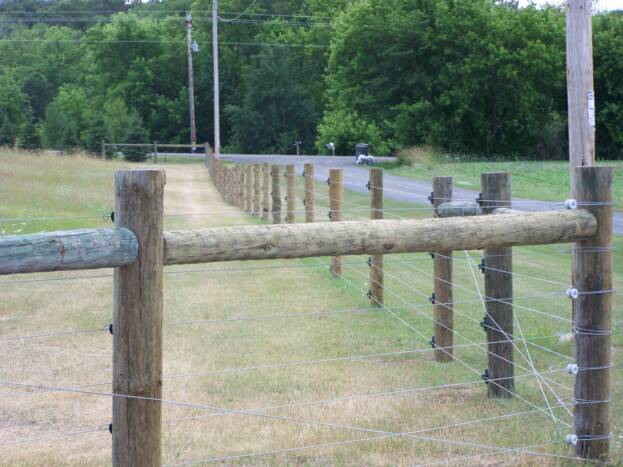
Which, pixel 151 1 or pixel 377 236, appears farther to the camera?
pixel 151 1

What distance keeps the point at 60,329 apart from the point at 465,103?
140 feet

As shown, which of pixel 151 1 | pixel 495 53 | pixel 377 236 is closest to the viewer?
pixel 377 236

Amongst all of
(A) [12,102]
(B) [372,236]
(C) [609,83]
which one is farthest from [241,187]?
(A) [12,102]

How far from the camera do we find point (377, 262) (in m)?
9.62

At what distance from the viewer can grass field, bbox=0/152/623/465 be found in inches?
199

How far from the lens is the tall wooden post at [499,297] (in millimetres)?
5980

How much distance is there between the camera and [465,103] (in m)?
49.1

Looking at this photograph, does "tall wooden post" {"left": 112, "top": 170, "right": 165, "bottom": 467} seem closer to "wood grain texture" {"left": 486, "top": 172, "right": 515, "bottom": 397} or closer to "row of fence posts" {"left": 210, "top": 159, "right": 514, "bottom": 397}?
"row of fence posts" {"left": 210, "top": 159, "right": 514, "bottom": 397}

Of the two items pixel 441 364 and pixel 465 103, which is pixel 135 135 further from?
pixel 441 364

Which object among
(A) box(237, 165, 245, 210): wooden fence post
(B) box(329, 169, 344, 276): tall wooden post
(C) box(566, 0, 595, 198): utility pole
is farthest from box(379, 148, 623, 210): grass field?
(C) box(566, 0, 595, 198): utility pole

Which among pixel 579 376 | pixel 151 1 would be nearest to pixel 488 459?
pixel 579 376

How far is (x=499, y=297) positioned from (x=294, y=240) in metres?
2.48

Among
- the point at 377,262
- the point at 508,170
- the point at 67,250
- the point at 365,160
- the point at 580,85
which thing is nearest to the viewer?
the point at 67,250

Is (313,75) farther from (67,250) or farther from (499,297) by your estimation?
(67,250)
